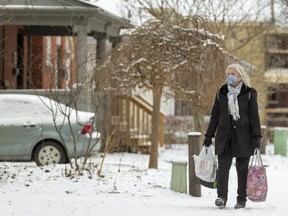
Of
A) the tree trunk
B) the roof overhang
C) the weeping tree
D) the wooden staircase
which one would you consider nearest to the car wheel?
the weeping tree

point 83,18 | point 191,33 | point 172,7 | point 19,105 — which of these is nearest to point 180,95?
point 191,33

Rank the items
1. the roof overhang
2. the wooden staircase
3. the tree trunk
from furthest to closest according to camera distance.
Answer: the wooden staircase < the roof overhang < the tree trunk

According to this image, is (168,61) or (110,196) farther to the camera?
(168,61)

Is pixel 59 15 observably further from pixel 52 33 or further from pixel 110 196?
pixel 110 196

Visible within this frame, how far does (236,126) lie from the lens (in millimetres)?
8703

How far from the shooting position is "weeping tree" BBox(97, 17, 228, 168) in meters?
14.4

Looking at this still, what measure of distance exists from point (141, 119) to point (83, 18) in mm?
4836

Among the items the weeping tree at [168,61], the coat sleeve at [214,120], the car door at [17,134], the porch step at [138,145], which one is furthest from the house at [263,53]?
the coat sleeve at [214,120]

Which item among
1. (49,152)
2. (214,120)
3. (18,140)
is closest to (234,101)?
(214,120)

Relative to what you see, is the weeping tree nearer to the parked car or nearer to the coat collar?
the parked car

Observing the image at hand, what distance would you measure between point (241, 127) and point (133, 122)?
12492 millimetres

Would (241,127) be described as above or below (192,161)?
above

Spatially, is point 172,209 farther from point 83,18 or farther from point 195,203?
point 83,18

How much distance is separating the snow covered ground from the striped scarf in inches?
44.6
